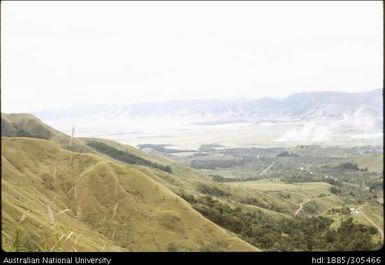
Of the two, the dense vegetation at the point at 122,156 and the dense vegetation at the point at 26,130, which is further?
the dense vegetation at the point at 122,156

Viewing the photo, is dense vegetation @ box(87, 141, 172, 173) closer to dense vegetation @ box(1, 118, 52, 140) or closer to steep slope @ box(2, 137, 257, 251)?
dense vegetation @ box(1, 118, 52, 140)

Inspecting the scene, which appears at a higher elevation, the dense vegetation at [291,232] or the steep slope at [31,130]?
the steep slope at [31,130]

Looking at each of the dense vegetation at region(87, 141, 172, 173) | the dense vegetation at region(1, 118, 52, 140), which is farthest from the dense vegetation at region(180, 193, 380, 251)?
the dense vegetation at region(1, 118, 52, 140)

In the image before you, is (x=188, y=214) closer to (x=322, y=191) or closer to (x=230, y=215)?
(x=230, y=215)

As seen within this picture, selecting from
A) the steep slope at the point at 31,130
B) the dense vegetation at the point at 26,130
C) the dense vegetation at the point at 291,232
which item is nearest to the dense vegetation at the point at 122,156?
the steep slope at the point at 31,130

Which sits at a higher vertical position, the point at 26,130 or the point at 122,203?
the point at 26,130

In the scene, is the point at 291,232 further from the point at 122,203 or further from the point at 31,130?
the point at 31,130
